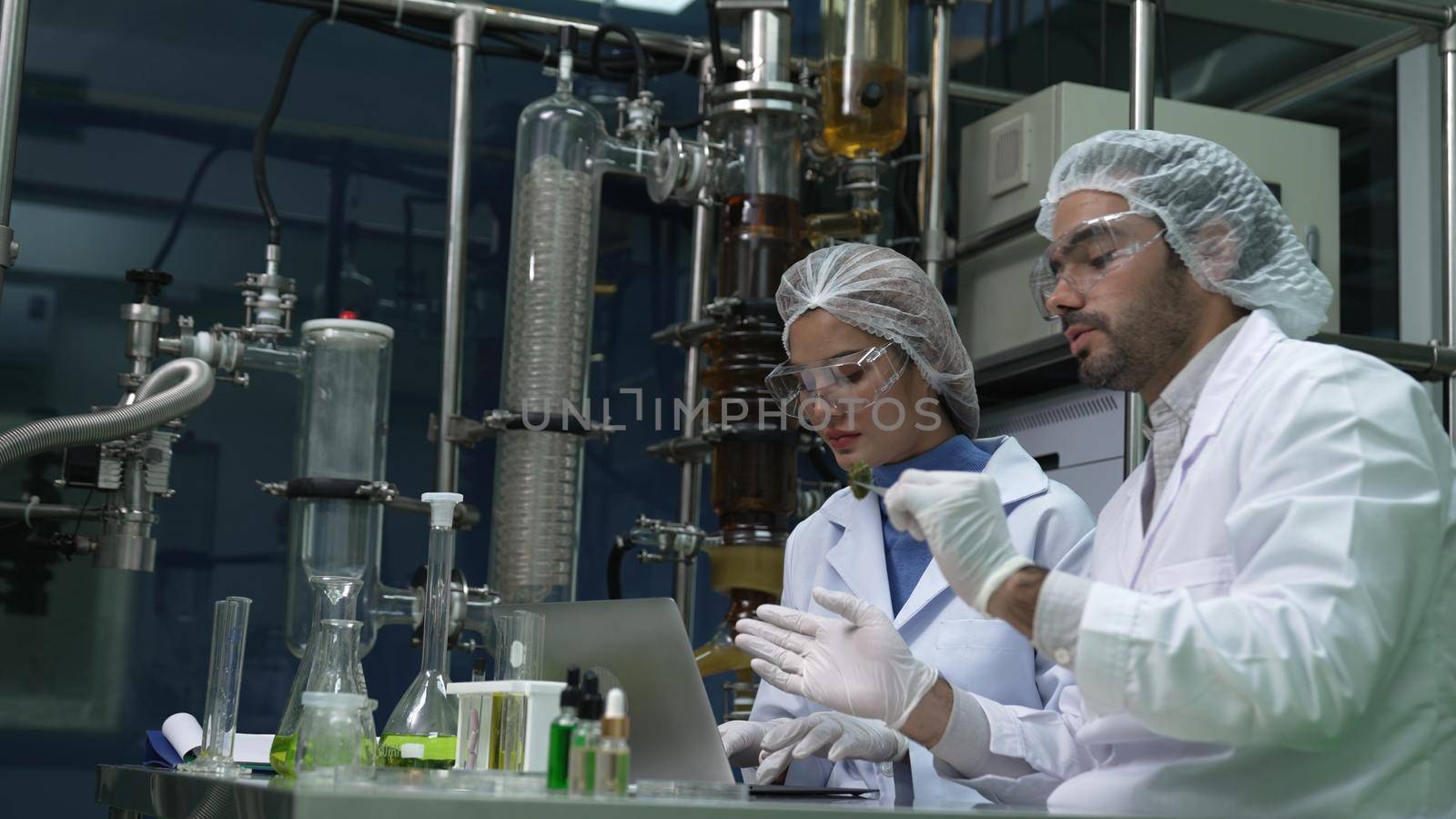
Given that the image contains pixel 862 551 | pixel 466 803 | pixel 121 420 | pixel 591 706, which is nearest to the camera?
pixel 466 803

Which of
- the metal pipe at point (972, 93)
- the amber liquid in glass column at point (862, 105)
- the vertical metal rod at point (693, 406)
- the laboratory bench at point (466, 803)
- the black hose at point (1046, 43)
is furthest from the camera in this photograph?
the black hose at point (1046, 43)

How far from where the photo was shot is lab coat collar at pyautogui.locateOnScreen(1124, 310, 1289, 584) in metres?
1.41

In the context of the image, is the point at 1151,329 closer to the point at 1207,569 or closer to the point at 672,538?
the point at 1207,569

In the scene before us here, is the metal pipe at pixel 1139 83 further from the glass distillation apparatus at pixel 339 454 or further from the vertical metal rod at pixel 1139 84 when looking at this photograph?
the glass distillation apparatus at pixel 339 454

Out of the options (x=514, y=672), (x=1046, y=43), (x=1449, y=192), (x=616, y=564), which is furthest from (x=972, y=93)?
(x=514, y=672)

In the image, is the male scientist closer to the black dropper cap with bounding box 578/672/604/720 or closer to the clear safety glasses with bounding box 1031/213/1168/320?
the clear safety glasses with bounding box 1031/213/1168/320

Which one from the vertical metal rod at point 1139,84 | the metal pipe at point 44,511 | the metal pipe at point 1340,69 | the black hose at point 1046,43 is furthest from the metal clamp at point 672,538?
the metal pipe at point 1340,69

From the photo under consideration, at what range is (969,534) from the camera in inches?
49.6

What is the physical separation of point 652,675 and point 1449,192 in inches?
72.3

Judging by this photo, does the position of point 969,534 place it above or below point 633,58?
below

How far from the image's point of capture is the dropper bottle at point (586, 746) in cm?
105

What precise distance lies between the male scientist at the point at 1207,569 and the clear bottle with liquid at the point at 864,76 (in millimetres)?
1056

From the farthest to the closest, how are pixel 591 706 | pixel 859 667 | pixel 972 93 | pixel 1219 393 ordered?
1. pixel 972 93
2. pixel 859 667
3. pixel 1219 393
4. pixel 591 706

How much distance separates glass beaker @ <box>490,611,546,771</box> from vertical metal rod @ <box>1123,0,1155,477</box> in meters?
1.19
